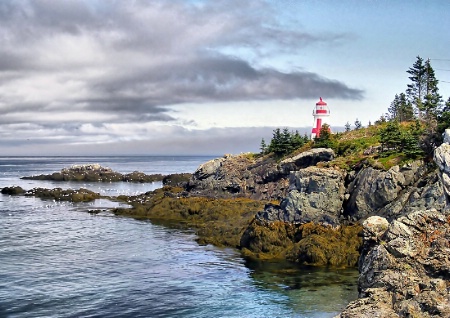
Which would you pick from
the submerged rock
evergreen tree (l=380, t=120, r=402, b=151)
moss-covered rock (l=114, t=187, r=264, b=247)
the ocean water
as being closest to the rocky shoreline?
moss-covered rock (l=114, t=187, r=264, b=247)

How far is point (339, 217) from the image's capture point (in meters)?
45.2

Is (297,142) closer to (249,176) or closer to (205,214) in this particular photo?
(249,176)

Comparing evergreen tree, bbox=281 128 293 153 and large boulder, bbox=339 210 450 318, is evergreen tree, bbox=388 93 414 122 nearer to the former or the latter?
evergreen tree, bbox=281 128 293 153

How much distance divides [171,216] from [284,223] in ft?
85.1

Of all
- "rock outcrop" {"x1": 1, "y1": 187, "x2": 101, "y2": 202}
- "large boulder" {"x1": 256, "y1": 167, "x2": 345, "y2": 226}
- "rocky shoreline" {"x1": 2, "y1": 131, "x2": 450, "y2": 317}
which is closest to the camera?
"rocky shoreline" {"x1": 2, "y1": 131, "x2": 450, "y2": 317}

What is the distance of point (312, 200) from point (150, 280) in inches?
685

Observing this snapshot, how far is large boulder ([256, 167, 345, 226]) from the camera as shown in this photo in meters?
44.6

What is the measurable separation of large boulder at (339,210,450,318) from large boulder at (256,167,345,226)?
76.3ft

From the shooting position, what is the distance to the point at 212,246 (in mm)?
47344

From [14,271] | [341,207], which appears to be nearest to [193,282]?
[14,271]

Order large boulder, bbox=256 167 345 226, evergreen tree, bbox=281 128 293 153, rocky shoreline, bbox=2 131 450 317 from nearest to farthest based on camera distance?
rocky shoreline, bbox=2 131 450 317
large boulder, bbox=256 167 345 226
evergreen tree, bbox=281 128 293 153

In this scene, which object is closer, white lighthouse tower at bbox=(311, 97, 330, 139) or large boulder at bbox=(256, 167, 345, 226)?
large boulder at bbox=(256, 167, 345, 226)

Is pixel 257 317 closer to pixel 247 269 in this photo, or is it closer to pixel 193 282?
pixel 193 282

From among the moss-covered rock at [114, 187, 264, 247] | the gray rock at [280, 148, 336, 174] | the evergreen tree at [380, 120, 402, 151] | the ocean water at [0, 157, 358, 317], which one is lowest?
the ocean water at [0, 157, 358, 317]
